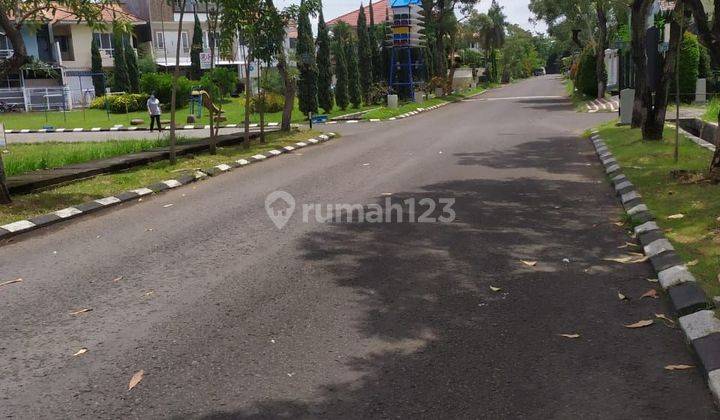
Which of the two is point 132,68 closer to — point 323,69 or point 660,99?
point 323,69

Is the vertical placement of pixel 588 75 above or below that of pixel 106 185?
above

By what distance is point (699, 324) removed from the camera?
15.2 feet

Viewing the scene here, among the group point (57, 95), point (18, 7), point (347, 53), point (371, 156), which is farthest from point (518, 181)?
point (57, 95)

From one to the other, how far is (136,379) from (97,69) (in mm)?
50429

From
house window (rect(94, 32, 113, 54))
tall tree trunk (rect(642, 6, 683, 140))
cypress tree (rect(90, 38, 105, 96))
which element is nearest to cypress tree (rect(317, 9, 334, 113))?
cypress tree (rect(90, 38, 105, 96))

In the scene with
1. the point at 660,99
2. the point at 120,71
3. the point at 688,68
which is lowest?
the point at 660,99

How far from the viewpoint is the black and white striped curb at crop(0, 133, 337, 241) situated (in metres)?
8.96

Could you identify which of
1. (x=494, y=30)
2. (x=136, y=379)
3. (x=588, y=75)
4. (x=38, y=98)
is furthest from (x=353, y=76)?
(x=494, y=30)

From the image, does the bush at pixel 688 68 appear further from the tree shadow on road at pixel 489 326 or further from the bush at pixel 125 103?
the bush at pixel 125 103

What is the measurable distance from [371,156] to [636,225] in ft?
28.3

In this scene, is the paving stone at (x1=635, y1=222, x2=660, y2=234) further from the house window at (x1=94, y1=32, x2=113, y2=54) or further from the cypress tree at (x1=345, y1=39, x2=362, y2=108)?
the house window at (x1=94, y1=32, x2=113, y2=54)

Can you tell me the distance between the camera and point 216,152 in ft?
56.6

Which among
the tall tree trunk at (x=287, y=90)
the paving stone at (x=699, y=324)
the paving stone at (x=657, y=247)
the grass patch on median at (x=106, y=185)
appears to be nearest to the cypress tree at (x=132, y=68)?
the tall tree trunk at (x=287, y=90)

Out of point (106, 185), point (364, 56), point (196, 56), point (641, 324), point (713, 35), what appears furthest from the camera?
point (196, 56)
